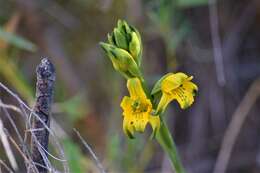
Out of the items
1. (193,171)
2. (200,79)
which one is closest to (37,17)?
(200,79)

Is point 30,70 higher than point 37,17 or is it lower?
lower

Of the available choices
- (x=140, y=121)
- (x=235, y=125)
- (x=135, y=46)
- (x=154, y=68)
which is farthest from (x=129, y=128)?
(x=154, y=68)

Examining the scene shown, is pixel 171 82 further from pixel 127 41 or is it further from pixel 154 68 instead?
pixel 154 68

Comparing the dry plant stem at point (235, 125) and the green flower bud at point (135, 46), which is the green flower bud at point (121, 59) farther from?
the dry plant stem at point (235, 125)

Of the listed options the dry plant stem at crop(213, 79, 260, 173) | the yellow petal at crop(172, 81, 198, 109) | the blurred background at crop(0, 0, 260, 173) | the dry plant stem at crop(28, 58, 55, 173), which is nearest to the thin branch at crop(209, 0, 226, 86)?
the blurred background at crop(0, 0, 260, 173)

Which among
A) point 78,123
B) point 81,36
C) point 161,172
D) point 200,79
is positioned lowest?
point 161,172

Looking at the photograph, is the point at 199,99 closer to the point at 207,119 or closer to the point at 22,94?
the point at 207,119
